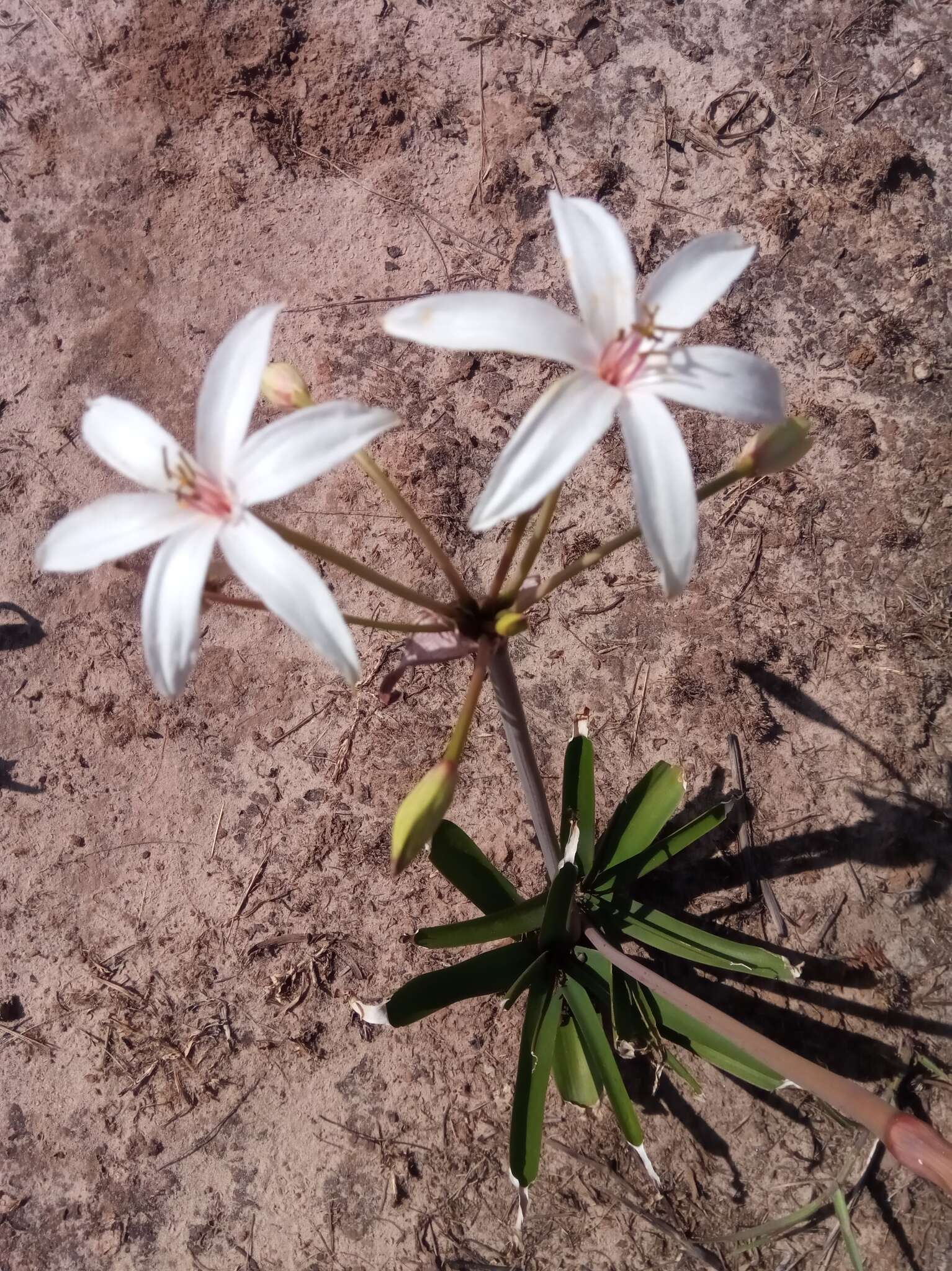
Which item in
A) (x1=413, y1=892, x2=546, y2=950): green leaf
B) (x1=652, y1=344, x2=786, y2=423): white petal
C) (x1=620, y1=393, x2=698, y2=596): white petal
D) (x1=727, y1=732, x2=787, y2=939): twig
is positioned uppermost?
(x1=652, y1=344, x2=786, y2=423): white petal

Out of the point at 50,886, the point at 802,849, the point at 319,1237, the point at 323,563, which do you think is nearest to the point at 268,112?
the point at 323,563

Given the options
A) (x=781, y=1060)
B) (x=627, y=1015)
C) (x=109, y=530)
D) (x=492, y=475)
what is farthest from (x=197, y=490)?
(x=627, y=1015)

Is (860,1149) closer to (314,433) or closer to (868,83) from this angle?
(314,433)

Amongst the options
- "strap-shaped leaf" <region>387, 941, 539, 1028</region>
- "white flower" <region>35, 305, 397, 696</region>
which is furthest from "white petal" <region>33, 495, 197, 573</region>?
"strap-shaped leaf" <region>387, 941, 539, 1028</region>

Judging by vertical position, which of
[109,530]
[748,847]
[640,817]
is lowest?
[748,847]

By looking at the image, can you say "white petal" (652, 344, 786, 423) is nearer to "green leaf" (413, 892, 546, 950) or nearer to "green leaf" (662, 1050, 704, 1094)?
"green leaf" (413, 892, 546, 950)

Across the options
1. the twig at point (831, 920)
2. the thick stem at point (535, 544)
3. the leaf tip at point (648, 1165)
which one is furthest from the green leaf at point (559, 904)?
the twig at point (831, 920)

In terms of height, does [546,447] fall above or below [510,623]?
above

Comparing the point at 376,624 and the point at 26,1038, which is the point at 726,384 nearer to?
the point at 376,624
